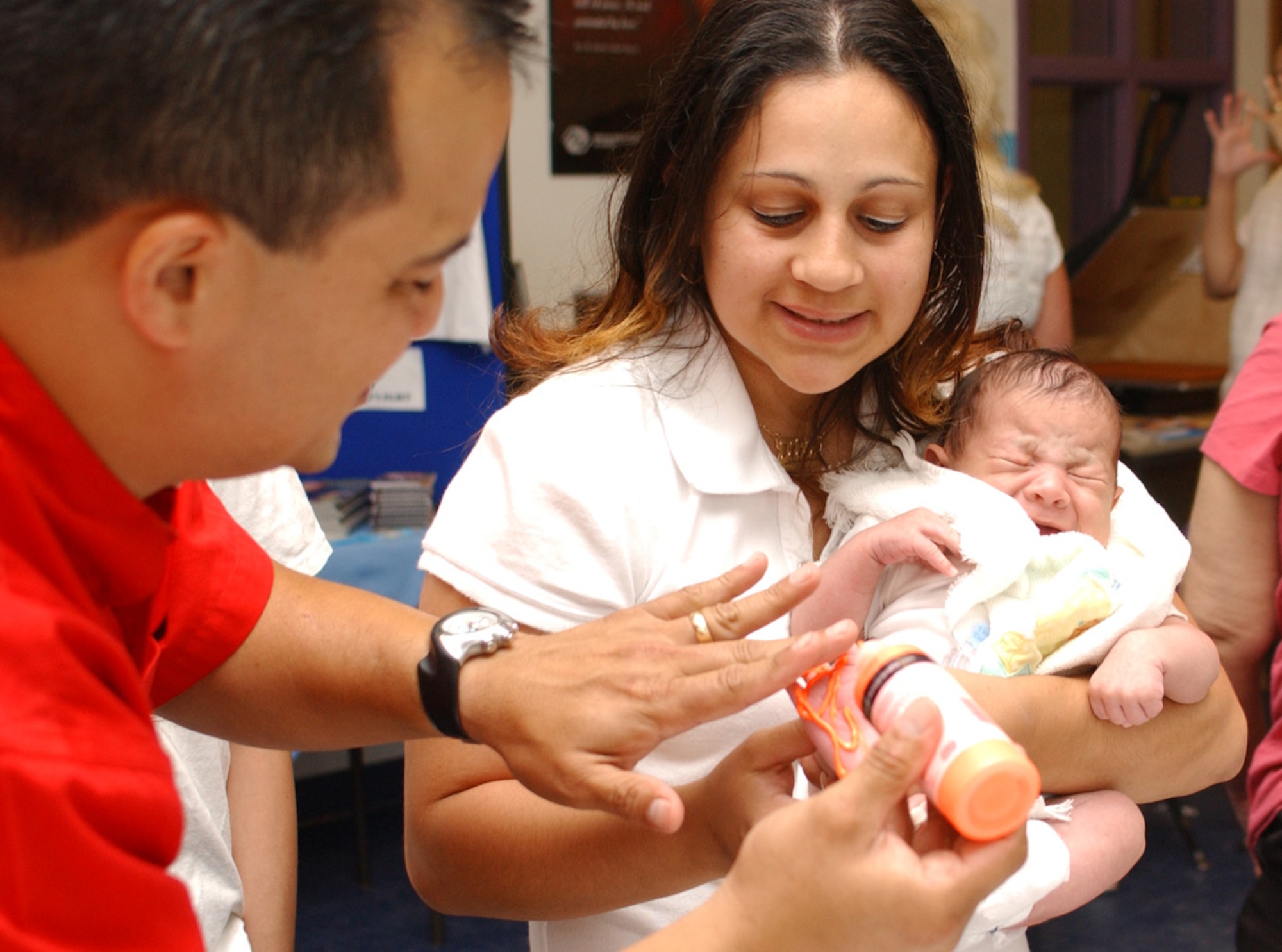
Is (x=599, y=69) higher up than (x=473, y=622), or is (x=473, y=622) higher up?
(x=599, y=69)

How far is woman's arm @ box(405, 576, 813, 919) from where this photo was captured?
1.15 metres

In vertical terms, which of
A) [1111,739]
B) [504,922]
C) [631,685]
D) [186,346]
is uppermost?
[186,346]

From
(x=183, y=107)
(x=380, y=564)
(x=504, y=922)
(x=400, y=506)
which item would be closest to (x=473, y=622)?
(x=183, y=107)

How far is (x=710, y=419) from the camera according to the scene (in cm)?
147

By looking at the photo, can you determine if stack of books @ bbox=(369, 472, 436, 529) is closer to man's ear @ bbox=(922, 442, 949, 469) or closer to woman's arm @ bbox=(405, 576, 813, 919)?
man's ear @ bbox=(922, 442, 949, 469)

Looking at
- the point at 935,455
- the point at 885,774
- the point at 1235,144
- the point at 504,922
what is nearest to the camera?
the point at 885,774

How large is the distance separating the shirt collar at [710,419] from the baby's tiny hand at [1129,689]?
0.44m

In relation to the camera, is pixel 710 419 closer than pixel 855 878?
No

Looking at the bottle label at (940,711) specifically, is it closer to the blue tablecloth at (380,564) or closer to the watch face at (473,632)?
the watch face at (473,632)

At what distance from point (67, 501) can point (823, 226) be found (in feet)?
2.80

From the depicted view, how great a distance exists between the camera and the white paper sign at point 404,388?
3.90 m

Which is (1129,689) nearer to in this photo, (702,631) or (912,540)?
(912,540)

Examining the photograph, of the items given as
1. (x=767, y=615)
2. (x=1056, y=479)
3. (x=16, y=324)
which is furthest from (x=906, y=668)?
(x=1056, y=479)

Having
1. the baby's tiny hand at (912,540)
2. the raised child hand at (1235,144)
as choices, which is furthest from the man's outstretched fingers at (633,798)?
the raised child hand at (1235,144)
